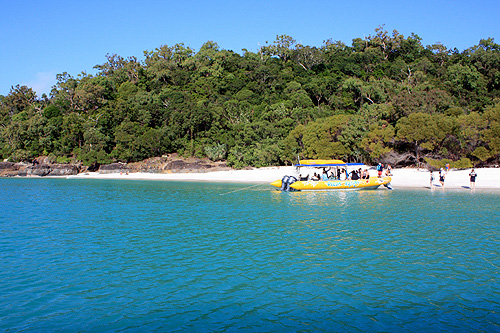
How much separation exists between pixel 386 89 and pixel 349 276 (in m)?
55.0

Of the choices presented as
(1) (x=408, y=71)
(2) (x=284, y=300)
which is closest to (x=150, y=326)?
(2) (x=284, y=300)

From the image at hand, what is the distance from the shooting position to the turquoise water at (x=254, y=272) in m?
7.24

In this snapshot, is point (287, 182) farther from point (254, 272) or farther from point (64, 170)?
point (64, 170)

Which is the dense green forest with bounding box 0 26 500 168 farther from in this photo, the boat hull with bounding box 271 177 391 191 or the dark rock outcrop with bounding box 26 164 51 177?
the boat hull with bounding box 271 177 391 191

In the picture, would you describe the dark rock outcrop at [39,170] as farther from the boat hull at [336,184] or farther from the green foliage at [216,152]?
the boat hull at [336,184]

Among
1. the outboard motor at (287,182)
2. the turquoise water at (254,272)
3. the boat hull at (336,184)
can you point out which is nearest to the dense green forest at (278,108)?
the boat hull at (336,184)

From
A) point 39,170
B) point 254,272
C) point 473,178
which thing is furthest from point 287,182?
point 39,170

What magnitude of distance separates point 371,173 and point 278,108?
20.9m

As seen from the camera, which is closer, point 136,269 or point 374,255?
point 136,269

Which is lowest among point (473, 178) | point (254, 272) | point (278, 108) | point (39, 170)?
point (254, 272)

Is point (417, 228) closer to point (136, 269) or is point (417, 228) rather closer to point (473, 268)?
point (473, 268)

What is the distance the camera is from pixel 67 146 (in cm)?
6606

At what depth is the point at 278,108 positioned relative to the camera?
55969 mm

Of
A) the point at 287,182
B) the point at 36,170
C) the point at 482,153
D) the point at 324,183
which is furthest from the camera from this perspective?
the point at 36,170
